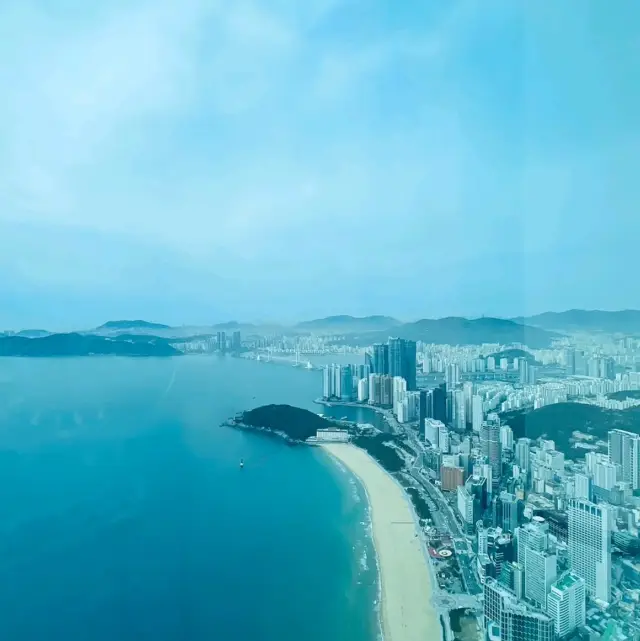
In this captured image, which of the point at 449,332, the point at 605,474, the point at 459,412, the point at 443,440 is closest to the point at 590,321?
the point at 605,474

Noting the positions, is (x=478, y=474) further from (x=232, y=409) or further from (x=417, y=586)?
(x=232, y=409)

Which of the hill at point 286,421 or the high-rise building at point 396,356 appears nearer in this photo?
the hill at point 286,421

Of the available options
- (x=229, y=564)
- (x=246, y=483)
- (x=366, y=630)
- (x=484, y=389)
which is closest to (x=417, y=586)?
(x=366, y=630)

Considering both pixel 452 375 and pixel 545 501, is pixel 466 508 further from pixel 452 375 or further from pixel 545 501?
pixel 452 375

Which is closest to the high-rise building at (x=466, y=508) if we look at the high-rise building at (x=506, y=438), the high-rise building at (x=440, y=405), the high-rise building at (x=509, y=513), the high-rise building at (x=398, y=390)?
the high-rise building at (x=509, y=513)

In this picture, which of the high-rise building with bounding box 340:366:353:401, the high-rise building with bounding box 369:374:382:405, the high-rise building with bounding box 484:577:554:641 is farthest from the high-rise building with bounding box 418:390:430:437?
the high-rise building with bounding box 484:577:554:641

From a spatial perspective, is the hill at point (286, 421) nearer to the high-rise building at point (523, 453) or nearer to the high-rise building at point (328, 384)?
the high-rise building at point (328, 384)

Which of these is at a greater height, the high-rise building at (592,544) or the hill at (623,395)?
the hill at (623,395)

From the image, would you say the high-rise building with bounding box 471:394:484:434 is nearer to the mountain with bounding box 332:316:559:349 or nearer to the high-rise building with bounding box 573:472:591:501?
the mountain with bounding box 332:316:559:349
